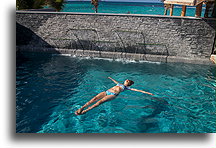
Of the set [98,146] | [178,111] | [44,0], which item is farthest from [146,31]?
[44,0]

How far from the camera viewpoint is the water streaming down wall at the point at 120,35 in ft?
40.8

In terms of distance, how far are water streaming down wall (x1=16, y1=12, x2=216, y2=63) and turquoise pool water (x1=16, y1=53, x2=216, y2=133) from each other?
1.12 meters

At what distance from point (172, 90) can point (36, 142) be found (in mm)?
6701

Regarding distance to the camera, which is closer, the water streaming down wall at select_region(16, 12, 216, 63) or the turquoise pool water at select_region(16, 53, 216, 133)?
the turquoise pool water at select_region(16, 53, 216, 133)

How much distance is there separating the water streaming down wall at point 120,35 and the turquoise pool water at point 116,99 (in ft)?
3.67

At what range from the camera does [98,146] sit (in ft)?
12.0

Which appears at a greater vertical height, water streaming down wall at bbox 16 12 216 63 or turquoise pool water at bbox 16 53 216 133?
water streaming down wall at bbox 16 12 216 63

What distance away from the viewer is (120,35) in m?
13.3

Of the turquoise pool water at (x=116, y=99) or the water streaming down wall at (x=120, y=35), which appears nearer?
the turquoise pool water at (x=116, y=99)

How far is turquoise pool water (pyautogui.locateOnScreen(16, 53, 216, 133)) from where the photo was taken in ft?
19.7

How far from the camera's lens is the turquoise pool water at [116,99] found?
6000 mm

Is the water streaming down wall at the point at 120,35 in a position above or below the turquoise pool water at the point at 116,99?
above
